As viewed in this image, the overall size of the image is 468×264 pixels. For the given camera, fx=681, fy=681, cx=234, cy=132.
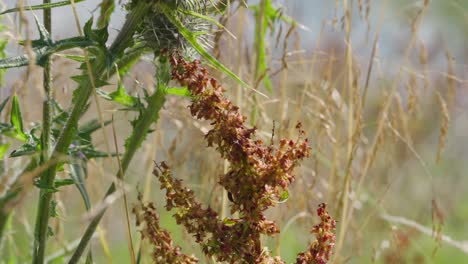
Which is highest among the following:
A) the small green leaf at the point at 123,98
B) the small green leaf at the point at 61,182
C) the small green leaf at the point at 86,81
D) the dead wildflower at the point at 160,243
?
the small green leaf at the point at 123,98

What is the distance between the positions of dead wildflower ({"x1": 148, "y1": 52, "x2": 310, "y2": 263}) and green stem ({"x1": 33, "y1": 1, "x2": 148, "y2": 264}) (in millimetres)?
176

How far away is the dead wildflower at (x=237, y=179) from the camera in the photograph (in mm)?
1329

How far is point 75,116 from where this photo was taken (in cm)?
149

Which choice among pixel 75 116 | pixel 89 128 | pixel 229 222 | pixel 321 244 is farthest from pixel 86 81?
pixel 321 244

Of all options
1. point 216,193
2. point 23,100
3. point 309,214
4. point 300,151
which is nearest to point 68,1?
point 300,151

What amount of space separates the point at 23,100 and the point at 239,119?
103cm

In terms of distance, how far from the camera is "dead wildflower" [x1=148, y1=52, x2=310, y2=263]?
52.3 inches

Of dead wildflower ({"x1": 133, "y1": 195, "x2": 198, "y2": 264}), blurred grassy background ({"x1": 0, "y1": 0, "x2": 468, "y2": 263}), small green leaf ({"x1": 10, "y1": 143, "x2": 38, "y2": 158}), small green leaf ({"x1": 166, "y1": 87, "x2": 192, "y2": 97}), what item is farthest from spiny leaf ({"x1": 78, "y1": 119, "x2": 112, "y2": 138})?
dead wildflower ({"x1": 133, "y1": 195, "x2": 198, "y2": 264})

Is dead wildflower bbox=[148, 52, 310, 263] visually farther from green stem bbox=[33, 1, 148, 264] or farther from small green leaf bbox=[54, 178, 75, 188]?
small green leaf bbox=[54, 178, 75, 188]

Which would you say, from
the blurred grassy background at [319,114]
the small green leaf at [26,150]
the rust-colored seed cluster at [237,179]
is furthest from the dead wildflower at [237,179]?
the small green leaf at [26,150]

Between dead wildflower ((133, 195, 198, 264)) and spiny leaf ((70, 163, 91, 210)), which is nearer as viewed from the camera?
dead wildflower ((133, 195, 198, 264))

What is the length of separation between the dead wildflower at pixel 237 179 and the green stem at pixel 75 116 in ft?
0.58

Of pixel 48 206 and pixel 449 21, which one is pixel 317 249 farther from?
pixel 449 21

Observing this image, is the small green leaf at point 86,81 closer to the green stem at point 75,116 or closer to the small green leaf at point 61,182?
the green stem at point 75,116
